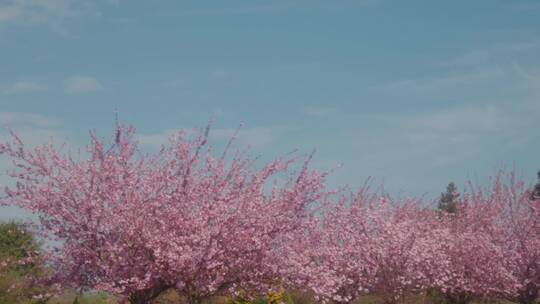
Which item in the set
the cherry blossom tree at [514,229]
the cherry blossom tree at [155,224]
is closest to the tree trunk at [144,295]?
the cherry blossom tree at [155,224]

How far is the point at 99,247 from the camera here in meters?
11.4

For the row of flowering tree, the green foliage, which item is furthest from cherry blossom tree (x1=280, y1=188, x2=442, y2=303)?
the green foliage

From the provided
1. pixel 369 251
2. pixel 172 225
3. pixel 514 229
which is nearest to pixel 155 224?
pixel 172 225

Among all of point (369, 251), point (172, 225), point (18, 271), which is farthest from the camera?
point (18, 271)

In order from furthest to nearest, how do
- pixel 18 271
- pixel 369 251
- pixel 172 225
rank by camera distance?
pixel 18 271 < pixel 369 251 < pixel 172 225

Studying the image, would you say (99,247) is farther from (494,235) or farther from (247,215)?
(494,235)

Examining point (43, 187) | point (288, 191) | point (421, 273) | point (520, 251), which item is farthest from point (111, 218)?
point (520, 251)

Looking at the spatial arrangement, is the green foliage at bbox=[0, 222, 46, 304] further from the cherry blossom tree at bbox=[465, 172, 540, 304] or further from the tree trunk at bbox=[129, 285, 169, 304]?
the cherry blossom tree at bbox=[465, 172, 540, 304]

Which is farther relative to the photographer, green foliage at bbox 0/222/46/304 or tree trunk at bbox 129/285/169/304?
green foliage at bbox 0/222/46/304

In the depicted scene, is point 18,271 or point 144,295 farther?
point 18,271

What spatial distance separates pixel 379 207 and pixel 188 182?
7.18 m

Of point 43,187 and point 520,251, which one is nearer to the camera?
point 43,187

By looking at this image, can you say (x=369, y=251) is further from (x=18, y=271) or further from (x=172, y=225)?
(x=18, y=271)

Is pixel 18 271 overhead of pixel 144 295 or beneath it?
overhead
